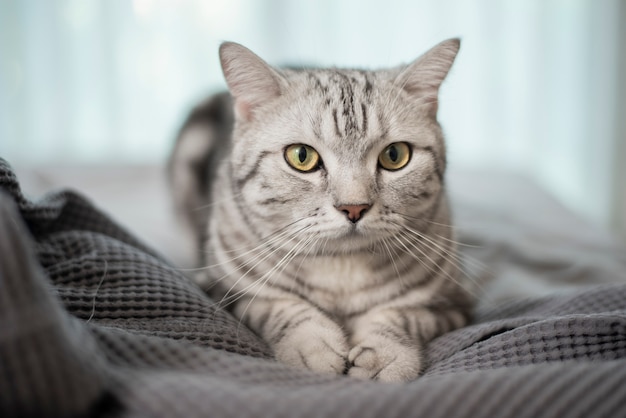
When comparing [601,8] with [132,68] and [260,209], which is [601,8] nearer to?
[132,68]

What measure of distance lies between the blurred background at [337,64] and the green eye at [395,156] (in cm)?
123

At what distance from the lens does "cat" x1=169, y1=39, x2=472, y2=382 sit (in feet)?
3.13

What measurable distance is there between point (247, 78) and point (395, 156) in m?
0.33

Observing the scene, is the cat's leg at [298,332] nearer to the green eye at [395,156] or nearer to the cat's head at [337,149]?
→ the cat's head at [337,149]

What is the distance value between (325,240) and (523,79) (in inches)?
107

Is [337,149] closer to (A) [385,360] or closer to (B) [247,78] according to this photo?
(B) [247,78]

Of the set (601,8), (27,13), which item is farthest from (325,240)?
(601,8)

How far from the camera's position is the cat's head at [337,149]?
37.9 inches

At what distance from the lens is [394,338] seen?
0.94 meters

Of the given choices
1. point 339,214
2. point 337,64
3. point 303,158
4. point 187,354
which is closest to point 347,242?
point 339,214

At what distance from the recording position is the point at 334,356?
0.87 m

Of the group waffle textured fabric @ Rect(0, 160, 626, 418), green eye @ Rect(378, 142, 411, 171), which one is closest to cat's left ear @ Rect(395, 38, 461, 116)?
green eye @ Rect(378, 142, 411, 171)

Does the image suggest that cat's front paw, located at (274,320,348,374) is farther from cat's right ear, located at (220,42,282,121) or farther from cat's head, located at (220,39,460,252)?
cat's right ear, located at (220,42,282,121)

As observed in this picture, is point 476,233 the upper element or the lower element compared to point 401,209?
lower
